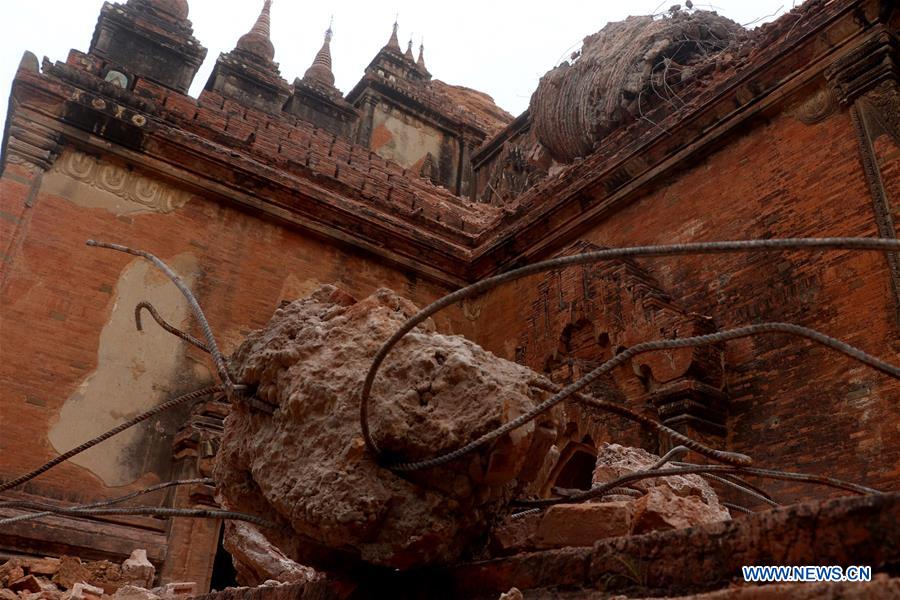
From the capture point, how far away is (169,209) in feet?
28.6

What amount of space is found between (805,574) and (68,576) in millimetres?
6147

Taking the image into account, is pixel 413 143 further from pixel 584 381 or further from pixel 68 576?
pixel 584 381

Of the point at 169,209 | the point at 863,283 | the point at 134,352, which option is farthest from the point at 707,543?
the point at 169,209

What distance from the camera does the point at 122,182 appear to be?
27.9 ft

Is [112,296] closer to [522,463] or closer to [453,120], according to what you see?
[522,463]

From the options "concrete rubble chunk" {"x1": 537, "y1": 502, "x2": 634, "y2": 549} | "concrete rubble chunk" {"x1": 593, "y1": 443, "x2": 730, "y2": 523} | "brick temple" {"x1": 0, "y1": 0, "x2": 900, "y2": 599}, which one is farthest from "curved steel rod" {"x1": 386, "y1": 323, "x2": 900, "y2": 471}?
"brick temple" {"x1": 0, "y1": 0, "x2": 900, "y2": 599}

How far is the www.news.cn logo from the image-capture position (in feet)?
4.47

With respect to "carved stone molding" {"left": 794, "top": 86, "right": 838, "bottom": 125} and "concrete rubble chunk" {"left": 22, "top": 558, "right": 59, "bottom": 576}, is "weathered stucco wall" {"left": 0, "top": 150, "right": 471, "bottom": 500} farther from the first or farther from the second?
"carved stone molding" {"left": 794, "top": 86, "right": 838, "bottom": 125}

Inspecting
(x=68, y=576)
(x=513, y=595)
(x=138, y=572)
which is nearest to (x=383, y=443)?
(x=513, y=595)

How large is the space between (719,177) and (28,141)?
7662mm

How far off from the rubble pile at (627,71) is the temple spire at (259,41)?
8.60 metres

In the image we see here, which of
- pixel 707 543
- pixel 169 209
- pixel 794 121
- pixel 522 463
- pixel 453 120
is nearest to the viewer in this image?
pixel 707 543

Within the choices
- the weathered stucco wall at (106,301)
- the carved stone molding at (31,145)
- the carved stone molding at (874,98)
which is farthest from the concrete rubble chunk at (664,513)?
the carved stone molding at (31,145)

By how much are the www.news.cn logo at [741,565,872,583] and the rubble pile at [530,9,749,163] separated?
8.01m
